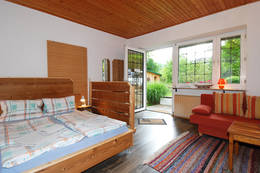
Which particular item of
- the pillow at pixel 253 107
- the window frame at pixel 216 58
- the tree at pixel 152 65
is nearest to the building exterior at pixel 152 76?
the tree at pixel 152 65

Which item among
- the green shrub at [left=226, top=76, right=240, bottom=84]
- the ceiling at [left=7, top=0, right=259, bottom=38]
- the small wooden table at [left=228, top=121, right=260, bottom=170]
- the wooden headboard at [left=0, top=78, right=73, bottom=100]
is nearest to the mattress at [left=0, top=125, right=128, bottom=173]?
the small wooden table at [left=228, top=121, right=260, bottom=170]

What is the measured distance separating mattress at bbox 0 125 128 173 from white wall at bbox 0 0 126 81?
211 centimetres

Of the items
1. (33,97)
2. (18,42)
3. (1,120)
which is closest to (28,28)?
(18,42)

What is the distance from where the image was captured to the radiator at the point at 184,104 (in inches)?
148

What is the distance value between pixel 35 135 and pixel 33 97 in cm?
150

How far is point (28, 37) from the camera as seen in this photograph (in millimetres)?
2748

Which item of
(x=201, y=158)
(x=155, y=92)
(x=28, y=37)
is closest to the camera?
(x=201, y=158)

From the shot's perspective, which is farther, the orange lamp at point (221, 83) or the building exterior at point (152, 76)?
the building exterior at point (152, 76)

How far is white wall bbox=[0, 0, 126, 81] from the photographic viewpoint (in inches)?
98.6

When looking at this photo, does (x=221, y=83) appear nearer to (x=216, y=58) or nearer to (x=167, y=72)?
(x=216, y=58)

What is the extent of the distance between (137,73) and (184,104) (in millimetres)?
1873

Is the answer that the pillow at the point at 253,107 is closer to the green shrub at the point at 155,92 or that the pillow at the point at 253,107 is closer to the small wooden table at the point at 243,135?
the small wooden table at the point at 243,135

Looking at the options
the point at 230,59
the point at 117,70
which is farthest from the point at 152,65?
the point at 230,59

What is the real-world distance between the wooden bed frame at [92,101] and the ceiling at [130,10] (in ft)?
Result: 5.01
